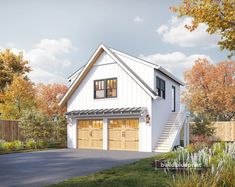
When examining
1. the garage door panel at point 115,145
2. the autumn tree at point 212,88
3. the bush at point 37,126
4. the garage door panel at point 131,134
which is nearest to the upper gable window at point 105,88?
the garage door panel at point 131,134

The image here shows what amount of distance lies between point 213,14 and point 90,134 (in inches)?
531

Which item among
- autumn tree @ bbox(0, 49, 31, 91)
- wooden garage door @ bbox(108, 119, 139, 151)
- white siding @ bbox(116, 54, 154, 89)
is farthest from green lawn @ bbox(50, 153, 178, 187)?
autumn tree @ bbox(0, 49, 31, 91)

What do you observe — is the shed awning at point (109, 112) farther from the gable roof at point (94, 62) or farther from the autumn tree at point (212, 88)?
the autumn tree at point (212, 88)

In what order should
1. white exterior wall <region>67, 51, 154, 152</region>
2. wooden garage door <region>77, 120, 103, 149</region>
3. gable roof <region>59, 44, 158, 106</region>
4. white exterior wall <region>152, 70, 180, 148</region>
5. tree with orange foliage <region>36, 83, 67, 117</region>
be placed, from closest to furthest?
gable roof <region>59, 44, 158, 106</region> < white exterior wall <region>67, 51, 154, 152</region> < white exterior wall <region>152, 70, 180, 148</region> < wooden garage door <region>77, 120, 103, 149</region> < tree with orange foliage <region>36, 83, 67, 117</region>

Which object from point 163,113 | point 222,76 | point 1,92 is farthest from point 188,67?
point 1,92

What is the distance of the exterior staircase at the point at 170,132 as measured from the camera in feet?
64.5

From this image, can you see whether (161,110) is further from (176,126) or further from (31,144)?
(31,144)

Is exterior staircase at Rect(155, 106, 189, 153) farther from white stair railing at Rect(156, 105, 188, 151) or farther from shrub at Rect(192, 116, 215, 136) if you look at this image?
shrub at Rect(192, 116, 215, 136)

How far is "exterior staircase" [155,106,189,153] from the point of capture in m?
19.7

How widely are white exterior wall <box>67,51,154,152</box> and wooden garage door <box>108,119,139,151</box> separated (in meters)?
0.47

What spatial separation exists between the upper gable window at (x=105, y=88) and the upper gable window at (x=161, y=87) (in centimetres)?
323

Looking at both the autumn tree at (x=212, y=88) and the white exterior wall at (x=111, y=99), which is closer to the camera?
the white exterior wall at (x=111, y=99)

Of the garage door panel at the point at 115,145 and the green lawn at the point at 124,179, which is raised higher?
the green lawn at the point at 124,179

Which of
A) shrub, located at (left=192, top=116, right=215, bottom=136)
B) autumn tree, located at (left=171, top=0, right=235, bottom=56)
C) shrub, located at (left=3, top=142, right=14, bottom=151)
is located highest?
autumn tree, located at (left=171, top=0, right=235, bottom=56)
